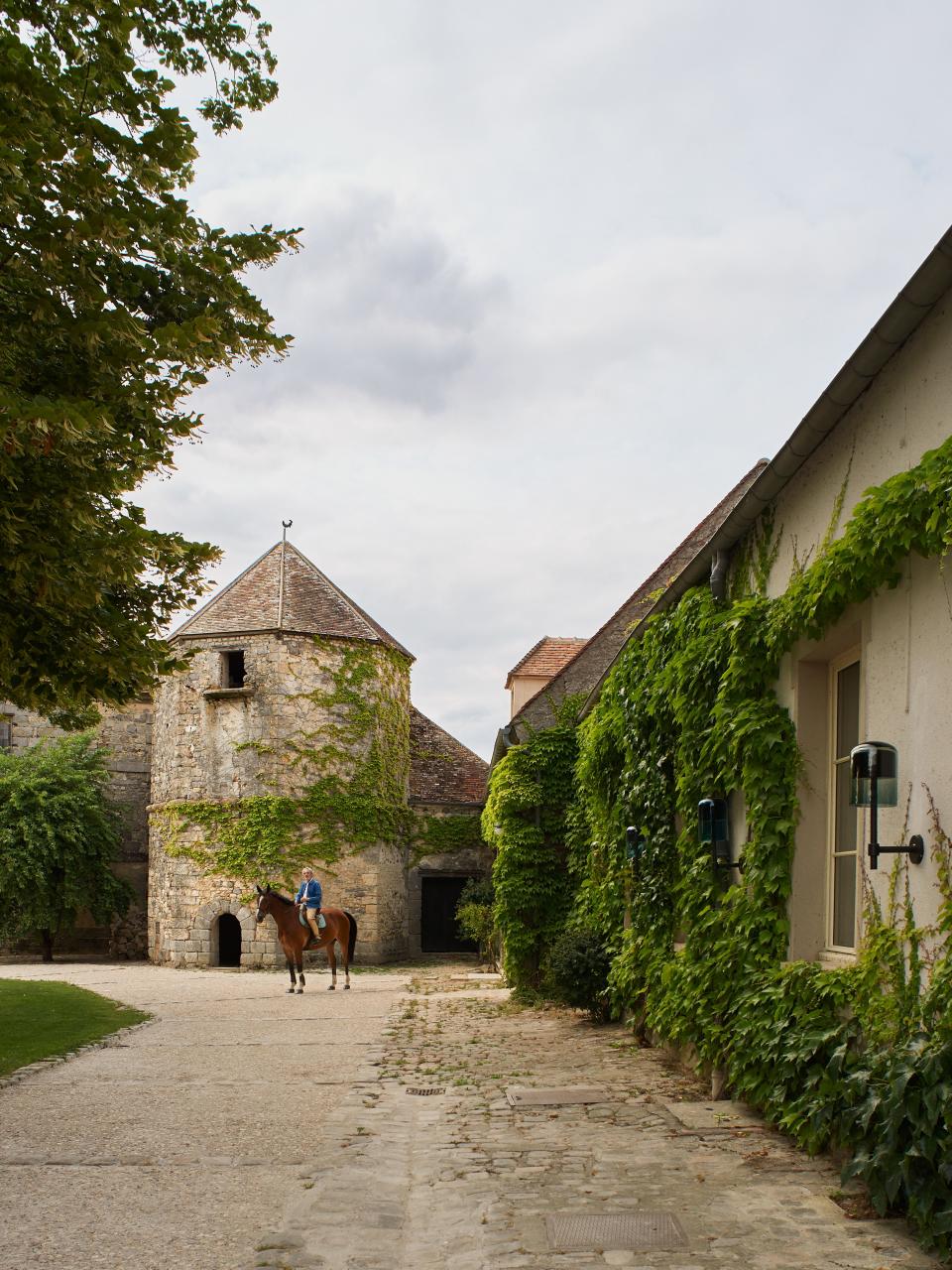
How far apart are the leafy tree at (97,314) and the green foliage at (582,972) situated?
16.7ft

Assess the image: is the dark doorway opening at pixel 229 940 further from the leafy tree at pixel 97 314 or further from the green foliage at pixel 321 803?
the leafy tree at pixel 97 314

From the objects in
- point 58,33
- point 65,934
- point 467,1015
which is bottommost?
point 65,934

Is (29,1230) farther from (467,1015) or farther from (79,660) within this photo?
(467,1015)

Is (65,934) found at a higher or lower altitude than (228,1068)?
lower

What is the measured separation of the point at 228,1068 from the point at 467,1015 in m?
4.39

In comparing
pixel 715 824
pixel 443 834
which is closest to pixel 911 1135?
pixel 715 824

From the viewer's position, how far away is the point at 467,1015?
1292cm

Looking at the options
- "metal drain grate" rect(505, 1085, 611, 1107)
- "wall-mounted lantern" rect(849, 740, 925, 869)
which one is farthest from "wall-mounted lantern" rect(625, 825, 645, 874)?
"wall-mounted lantern" rect(849, 740, 925, 869)

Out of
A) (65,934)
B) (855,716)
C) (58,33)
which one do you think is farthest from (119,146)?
(65,934)

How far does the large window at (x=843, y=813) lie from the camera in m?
6.16

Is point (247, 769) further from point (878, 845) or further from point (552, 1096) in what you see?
point (878, 845)

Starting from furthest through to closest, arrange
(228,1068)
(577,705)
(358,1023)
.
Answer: (577,705)
(358,1023)
(228,1068)

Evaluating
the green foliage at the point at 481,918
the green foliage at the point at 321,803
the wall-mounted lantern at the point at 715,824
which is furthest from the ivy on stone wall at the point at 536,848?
the green foliage at the point at 321,803

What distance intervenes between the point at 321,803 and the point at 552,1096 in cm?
1690
